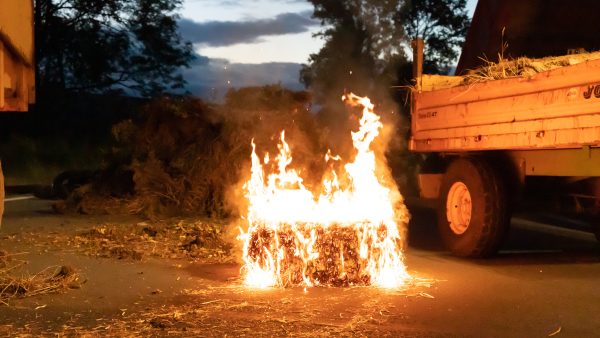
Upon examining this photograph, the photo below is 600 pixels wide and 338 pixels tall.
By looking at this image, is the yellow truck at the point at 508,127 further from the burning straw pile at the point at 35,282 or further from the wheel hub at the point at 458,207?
the burning straw pile at the point at 35,282

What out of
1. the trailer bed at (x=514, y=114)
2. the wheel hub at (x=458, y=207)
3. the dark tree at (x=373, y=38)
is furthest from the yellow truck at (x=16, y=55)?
the dark tree at (x=373, y=38)

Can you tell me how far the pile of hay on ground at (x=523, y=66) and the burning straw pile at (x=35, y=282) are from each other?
18.0 ft

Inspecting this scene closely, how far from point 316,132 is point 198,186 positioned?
2.66 m

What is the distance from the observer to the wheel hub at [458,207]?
9.74 metres

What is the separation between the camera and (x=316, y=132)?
1473 centimetres

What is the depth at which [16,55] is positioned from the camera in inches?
238

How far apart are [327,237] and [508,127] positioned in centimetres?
284

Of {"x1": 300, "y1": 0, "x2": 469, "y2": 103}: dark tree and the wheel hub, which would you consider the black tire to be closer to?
the wheel hub

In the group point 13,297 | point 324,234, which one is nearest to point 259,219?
point 324,234

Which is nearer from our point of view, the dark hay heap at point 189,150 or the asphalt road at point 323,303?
the asphalt road at point 323,303

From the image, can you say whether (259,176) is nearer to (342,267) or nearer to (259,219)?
(259,219)

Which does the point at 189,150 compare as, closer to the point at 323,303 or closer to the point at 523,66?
the point at 523,66

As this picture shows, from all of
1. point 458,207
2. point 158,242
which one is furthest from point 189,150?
point 458,207

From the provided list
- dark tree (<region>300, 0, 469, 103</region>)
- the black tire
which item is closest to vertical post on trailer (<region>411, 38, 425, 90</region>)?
the black tire
